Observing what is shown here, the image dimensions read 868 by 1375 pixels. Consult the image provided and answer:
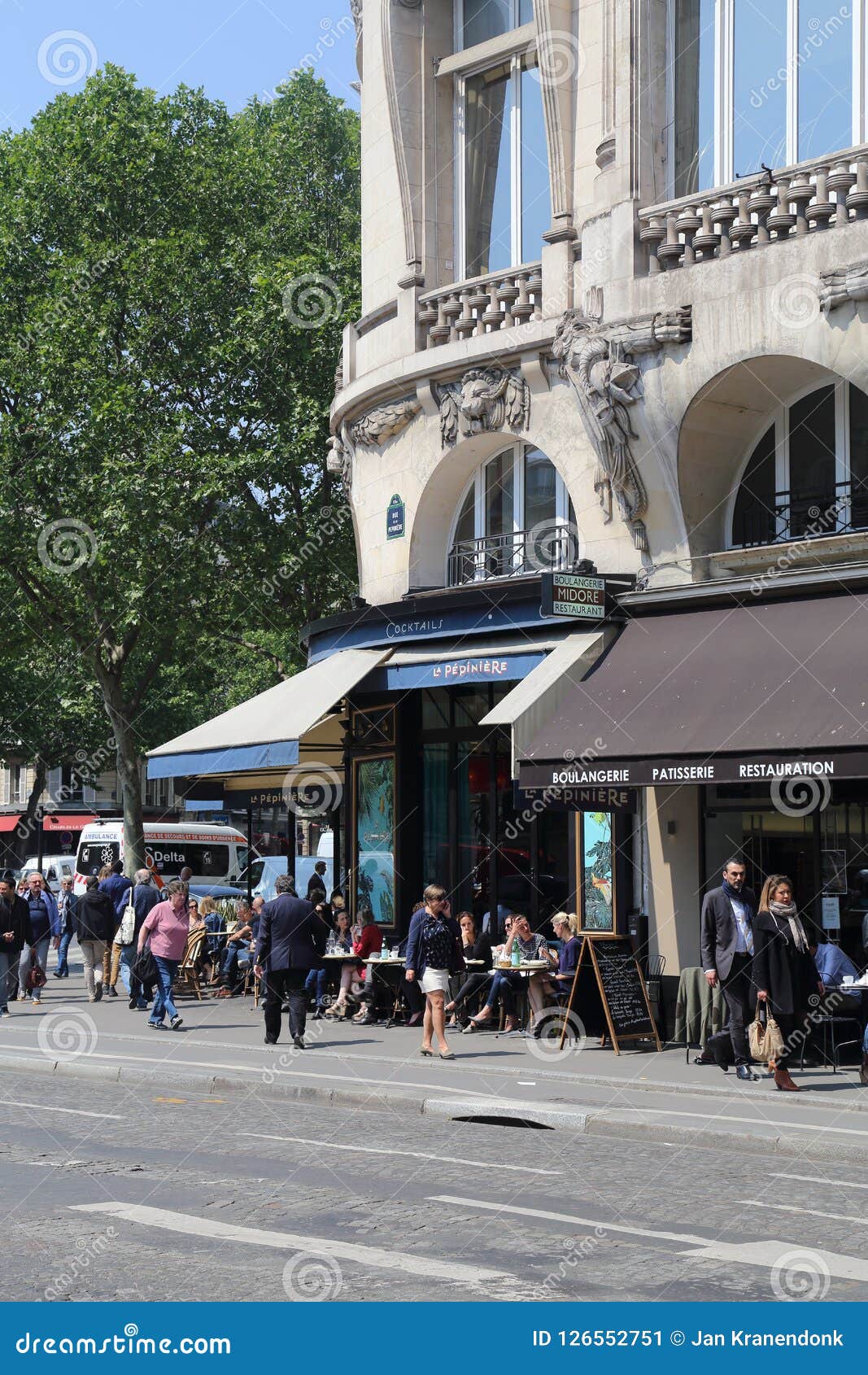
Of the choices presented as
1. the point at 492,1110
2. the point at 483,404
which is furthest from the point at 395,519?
the point at 492,1110

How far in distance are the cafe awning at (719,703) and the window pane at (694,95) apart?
4.70 m

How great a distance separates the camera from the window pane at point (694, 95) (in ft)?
57.2

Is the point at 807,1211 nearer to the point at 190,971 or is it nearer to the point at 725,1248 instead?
the point at 725,1248

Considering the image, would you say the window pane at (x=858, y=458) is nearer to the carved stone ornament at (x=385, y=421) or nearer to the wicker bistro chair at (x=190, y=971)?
the carved stone ornament at (x=385, y=421)

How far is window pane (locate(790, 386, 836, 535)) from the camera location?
1659 cm

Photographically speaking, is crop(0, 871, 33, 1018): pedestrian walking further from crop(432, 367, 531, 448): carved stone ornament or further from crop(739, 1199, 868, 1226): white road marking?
crop(739, 1199, 868, 1226): white road marking

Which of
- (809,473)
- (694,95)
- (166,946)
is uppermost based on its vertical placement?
(694,95)

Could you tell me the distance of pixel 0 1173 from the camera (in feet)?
30.8

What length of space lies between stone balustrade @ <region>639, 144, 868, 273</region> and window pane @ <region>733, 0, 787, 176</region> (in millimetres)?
645

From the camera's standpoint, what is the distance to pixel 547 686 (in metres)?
17.2

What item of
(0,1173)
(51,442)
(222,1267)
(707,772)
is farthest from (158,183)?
(222,1267)

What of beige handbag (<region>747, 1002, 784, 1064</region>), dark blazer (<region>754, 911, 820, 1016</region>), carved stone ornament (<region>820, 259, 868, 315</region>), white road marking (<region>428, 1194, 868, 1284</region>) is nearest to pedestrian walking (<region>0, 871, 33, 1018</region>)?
beige handbag (<region>747, 1002, 784, 1064</region>)

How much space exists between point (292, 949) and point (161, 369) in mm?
19618

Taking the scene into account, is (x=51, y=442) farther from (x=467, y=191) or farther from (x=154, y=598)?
(x=467, y=191)
